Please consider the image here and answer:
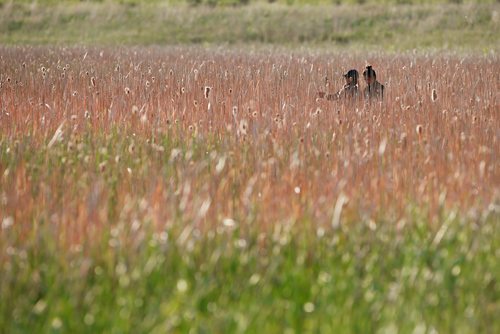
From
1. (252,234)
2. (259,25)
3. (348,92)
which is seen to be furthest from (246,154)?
(259,25)

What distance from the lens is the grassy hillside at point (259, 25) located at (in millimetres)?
28875

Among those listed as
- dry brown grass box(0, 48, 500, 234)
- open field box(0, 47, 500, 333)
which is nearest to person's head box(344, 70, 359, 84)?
dry brown grass box(0, 48, 500, 234)

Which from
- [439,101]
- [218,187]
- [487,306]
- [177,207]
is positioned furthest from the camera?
[439,101]

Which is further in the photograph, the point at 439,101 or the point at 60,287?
the point at 439,101

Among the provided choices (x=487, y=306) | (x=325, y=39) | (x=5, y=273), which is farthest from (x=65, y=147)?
(x=325, y=39)

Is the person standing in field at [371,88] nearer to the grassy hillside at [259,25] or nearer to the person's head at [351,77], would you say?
the person's head at [351,77]

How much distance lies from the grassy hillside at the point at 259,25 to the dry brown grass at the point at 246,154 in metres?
19.0

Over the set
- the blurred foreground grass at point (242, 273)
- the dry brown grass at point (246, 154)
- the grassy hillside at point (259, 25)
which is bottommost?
the grassy hillside at point (259, 25)

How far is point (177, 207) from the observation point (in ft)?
13.2

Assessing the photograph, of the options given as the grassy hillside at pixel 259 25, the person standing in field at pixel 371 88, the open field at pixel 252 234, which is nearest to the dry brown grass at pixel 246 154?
the open field at pixel 252 234

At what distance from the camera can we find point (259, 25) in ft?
104

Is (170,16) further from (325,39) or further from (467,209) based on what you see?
(467,209)

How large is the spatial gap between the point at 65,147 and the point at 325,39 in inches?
956

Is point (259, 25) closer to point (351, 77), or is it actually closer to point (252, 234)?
point (351, 77)
